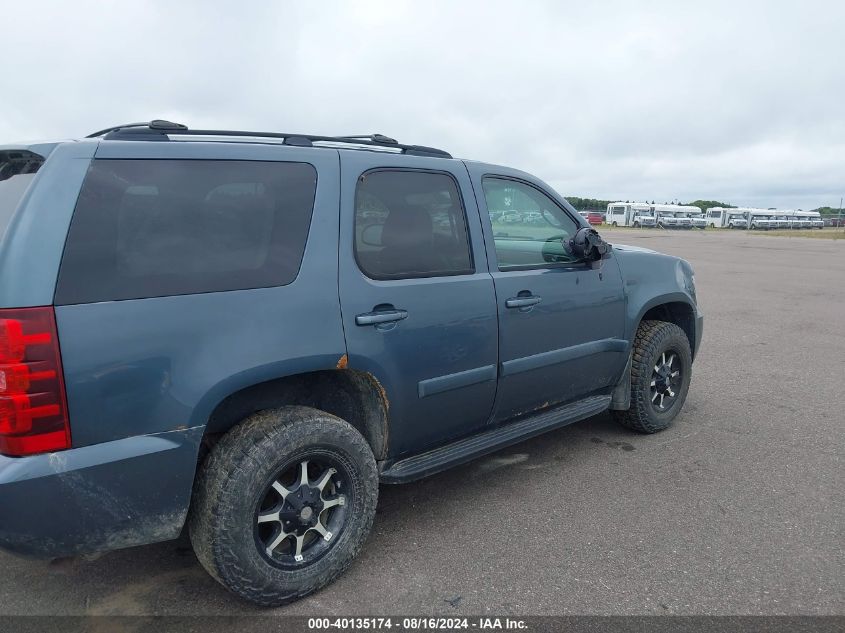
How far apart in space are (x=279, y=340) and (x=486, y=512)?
1.56 meters

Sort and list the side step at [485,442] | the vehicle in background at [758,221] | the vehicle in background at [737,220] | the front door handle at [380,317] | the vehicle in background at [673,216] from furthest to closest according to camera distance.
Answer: the vehicle in background at [737,220] → the vehicle in background at [758,221] → the vehicle in background at [673,216] → the side step at [485,442] → the front door handle at [380,317]

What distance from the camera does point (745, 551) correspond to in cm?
Result: 291

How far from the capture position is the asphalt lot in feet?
8.38

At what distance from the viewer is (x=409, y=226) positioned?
9.95ft

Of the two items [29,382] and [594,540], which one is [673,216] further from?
[29,382]

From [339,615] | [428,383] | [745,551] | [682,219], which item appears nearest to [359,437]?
[428,383]

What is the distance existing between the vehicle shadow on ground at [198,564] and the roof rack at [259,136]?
6.00 ft

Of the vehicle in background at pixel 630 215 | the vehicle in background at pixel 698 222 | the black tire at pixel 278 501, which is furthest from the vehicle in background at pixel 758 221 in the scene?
the black tire at pixel 278 501

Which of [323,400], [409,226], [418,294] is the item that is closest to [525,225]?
[409,226]

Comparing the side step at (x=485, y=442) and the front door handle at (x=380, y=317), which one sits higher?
the front door handle at (x=380, y=317)

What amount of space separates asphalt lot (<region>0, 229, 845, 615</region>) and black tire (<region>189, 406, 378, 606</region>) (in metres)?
0.15

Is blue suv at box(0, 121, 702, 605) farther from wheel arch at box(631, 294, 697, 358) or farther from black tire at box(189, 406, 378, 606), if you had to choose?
wheel arch at box(631, 294, 697, 358)

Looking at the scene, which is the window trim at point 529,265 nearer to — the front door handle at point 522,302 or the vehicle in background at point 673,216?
the front door handle at point 522,302

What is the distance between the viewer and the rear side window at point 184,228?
2102mm
